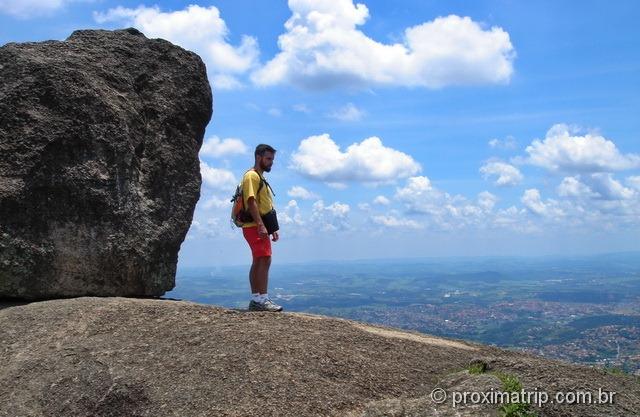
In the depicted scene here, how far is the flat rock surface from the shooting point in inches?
297

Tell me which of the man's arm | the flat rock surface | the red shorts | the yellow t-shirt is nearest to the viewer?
the flat rock surface

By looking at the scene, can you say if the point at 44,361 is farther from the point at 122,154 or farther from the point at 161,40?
the point at 161,40

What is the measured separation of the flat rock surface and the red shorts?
158 centimetres

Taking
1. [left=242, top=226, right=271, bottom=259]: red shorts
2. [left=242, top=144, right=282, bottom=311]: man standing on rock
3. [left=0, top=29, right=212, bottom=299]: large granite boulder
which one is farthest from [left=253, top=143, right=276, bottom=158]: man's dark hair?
[left=0, top=29, right=212, bottom=299]: large granite boulder

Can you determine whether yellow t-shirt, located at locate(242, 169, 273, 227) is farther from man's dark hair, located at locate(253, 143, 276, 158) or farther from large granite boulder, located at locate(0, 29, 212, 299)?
large granite boulder, located at locate(0, 29, 212, 299)

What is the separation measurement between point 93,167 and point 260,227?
4.33 metres

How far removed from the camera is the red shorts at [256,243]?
12.0 metres

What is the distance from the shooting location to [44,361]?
30.7ft

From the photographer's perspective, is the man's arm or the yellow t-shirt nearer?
the man's arm

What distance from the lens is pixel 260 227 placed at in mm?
11742

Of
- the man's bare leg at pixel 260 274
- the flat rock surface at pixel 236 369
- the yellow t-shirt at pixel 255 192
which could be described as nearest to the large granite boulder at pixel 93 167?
the flat rock surface at pixel 236 369

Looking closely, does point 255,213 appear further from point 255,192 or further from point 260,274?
point 260,274

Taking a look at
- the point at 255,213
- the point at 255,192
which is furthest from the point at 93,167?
the point at 255,213

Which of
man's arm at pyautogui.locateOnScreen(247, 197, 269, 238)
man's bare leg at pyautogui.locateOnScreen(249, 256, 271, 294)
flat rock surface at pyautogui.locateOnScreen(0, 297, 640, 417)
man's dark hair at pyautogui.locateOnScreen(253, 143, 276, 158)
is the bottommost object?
flat rock surface at pyautogui.locateOnScreen(0, 297, 640, 417)
